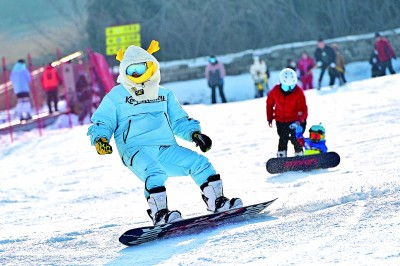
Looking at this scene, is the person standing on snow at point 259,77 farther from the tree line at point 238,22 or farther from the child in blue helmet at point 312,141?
the child in blue helmet at point 312,141

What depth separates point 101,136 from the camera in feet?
21.4

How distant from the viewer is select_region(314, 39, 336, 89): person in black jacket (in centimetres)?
2142

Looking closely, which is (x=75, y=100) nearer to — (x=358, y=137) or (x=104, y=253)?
(x=358, y=137)

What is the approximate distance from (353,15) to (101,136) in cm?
2250

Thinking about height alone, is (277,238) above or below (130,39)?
below

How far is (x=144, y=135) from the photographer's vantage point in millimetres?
6684

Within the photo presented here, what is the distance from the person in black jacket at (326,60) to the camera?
70.3 feet

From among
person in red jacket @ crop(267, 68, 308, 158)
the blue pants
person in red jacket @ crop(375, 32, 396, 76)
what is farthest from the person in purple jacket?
the blue pants

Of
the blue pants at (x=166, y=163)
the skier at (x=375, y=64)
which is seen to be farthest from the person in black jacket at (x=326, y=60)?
the blue pants at (x=166, y=163)

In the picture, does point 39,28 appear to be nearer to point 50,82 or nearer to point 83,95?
point 50,82

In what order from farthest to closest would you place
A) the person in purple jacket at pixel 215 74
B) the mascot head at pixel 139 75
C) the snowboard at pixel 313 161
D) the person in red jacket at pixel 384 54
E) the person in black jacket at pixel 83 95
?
the person in purple jacket at pixel 215 74 < the person in red jacket at pixel 384 54 < the person in black jacket at pixel 83 95 < the snowboard at pixel 313 161 < the mascot head at pixel 139 75

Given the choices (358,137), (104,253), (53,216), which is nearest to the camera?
(104,253)

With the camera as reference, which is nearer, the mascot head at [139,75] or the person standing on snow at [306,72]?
the mascot head at [139,75]

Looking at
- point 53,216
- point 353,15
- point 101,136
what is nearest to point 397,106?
point 53,216
